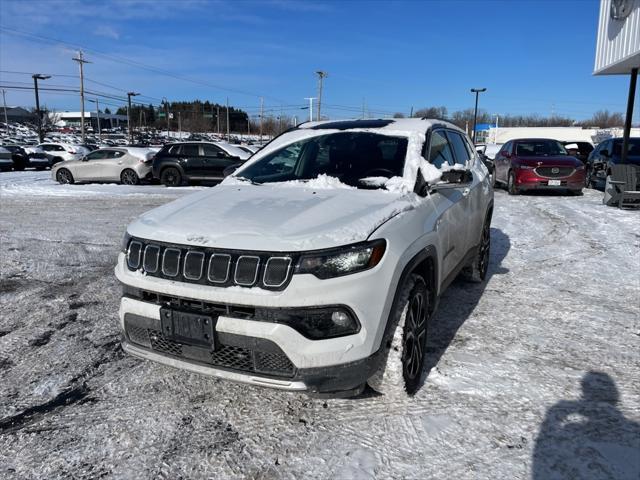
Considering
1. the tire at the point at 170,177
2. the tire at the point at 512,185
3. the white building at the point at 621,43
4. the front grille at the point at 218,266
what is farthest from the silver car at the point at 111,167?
the front grille at the point at 218,266

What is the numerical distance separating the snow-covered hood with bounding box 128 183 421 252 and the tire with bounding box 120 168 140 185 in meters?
15.2

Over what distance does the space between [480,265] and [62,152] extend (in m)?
29.0

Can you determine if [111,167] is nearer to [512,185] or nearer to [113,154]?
[113,154]

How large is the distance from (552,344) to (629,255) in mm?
3786

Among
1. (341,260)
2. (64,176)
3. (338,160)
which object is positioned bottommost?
(64,176)

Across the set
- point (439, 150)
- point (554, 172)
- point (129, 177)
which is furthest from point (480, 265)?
point (129, 177)

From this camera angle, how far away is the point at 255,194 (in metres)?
3.44

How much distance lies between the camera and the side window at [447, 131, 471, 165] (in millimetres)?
4679

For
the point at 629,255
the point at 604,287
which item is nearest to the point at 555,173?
the point at 629,255

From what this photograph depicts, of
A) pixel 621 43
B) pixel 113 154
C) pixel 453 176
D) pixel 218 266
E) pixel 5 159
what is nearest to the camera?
pixel 218 266

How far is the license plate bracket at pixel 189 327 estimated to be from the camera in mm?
2506

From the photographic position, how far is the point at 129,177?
1755 cm

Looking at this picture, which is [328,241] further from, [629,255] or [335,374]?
[629,255]

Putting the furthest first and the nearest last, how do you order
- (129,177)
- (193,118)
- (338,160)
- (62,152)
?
(193,118), (62,152), (129,177), (338,160)
